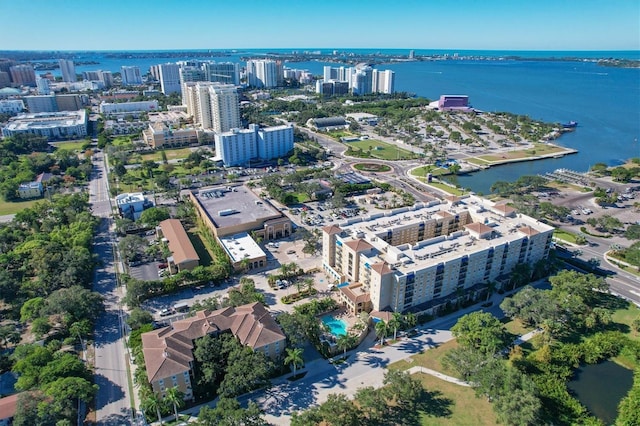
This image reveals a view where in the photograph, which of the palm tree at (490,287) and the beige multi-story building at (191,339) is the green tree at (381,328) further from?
the palm tree at (490,287)

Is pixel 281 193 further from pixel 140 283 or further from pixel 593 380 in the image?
pixel 593 380

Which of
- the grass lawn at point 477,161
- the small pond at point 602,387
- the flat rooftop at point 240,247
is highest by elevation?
the grass lawn at point 477,161

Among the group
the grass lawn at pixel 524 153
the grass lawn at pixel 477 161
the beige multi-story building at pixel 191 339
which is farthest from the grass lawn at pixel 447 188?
the beige multi-story building at pixel 191 339

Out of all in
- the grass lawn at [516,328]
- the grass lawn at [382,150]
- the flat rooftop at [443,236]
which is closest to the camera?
the grass lawn at [516,328]

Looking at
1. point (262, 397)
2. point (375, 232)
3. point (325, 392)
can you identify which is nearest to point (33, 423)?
point (262, 397)

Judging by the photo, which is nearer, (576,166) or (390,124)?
(576,166)

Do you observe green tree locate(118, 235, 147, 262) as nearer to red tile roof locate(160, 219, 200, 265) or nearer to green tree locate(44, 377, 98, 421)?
red tile roof locate(160, 219, 200, 265)

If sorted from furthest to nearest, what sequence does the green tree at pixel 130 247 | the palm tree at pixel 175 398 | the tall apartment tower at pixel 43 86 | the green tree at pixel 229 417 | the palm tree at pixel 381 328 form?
the tall apartment tower at pixel 43 86 < the green tree at pixel 130 247 < the palm tree at pixel 381 328 < the palm tree at pixel 175 398 < the green tree at pixel 229 417
